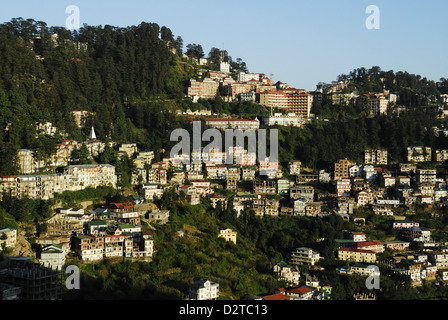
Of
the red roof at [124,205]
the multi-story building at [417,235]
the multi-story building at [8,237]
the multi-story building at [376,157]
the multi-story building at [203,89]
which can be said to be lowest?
the multi-story building at [417,235]

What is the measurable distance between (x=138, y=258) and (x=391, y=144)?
58.8 feet

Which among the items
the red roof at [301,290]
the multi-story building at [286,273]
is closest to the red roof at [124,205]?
the multi-story building at [286,273]

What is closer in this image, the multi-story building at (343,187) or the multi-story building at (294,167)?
the multi-story building at (343,187)

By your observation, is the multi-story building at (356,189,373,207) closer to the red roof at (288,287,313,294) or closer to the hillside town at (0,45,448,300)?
the hillside town at (0,45,448,300)

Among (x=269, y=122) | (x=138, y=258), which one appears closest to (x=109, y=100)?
Result: (x=269, y=122)

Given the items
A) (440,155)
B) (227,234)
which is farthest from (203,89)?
(227,234)

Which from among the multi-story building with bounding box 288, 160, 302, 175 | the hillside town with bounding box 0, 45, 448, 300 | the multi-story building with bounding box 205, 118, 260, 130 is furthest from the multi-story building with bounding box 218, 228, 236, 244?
the multi-story building with bounding box 205, 118, 260, 130

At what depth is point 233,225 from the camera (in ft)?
65.4

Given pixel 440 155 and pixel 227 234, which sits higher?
pixel 440 155

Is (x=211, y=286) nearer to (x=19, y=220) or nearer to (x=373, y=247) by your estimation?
(x=19, y=220)

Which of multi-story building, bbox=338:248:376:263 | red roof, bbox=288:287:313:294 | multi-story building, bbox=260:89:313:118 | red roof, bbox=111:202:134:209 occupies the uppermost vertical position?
multi-story building, bbox=260:89:313:118

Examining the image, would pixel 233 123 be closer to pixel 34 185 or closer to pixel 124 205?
pixel 124 205

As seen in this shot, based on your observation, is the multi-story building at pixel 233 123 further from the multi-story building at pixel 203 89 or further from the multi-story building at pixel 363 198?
the multi-story building at pixel 363 198

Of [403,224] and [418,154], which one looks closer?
[403,224]
